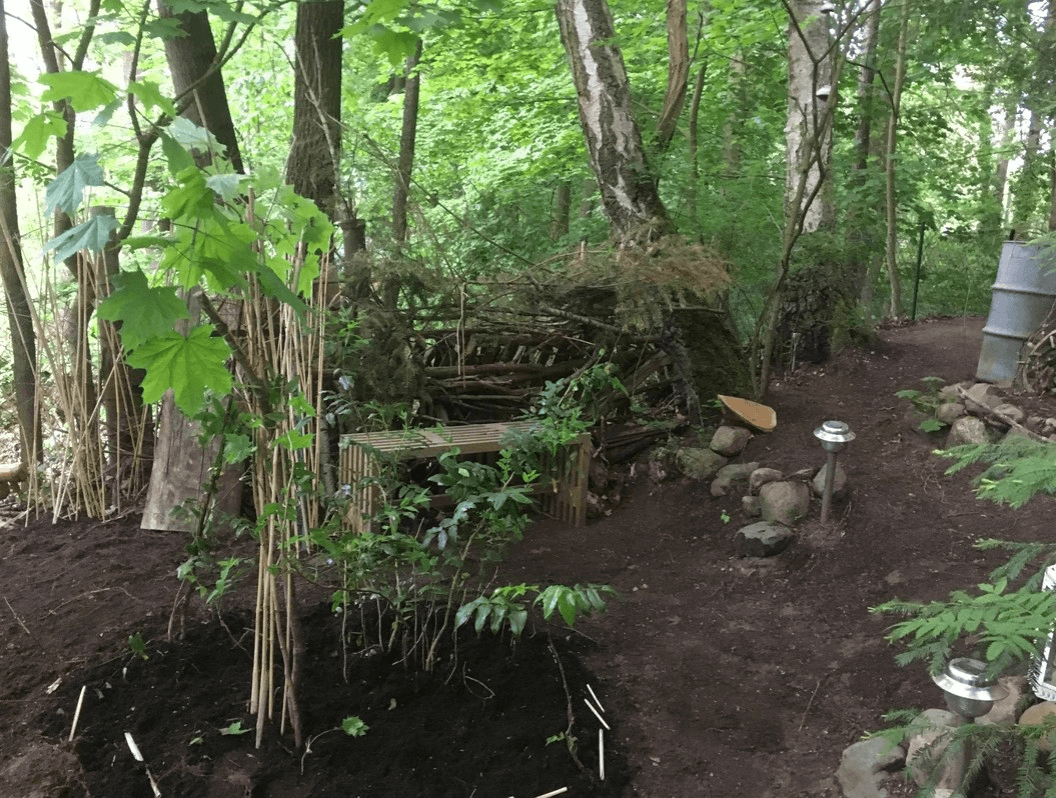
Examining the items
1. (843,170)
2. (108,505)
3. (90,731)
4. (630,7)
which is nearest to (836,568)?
(90,731)

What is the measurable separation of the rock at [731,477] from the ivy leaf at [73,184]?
3.50 m

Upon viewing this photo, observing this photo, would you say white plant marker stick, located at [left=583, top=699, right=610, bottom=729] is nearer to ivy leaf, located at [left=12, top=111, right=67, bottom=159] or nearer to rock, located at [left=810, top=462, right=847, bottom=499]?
rock, located at [left=810, top=462, right=847, bottom=499]

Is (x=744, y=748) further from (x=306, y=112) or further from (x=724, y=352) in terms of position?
(x=306, y=112)

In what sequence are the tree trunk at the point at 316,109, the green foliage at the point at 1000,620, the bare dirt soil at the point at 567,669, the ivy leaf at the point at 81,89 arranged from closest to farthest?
the green foliage at the point at 1000,620, the ivy leaf at the point at 81,89, the bare dirt soil at the point at 567,669, the tree trunk at the point at 316,109

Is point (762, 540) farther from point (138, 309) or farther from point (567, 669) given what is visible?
point (138, 309)

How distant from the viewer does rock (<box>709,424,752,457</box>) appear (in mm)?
4578

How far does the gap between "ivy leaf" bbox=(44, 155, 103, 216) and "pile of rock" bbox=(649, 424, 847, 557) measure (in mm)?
3169

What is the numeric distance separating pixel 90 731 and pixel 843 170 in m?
7.43

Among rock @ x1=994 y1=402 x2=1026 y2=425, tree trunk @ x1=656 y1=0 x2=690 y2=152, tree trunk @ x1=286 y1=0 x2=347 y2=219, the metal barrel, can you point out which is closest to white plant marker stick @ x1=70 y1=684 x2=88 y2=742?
tree trunk @ x1=286 y1=0 x2=347 y2=219

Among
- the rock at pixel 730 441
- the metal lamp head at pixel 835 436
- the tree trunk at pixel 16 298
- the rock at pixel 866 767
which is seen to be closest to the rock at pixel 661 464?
the rock at pixel 730 441

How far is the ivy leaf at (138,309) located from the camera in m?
1.42

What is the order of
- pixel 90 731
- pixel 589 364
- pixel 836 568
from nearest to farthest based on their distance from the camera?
1. pixel 90 731
2. pixel 836 568
3. pixel 589 364

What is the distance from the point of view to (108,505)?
4367 millimetres

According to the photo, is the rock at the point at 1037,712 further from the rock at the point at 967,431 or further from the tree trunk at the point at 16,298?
the tree trunk at the point at 16,298
